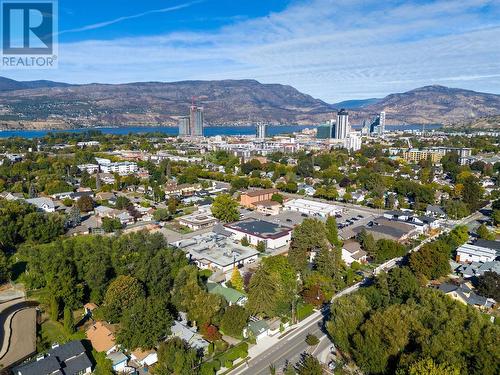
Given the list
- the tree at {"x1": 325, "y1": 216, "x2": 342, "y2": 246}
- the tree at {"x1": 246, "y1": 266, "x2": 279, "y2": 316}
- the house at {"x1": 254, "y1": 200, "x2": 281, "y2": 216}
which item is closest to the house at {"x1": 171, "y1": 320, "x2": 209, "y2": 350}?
the tree at {"x1": 246, "y1": 266, "x2": 279, "y2": 316}

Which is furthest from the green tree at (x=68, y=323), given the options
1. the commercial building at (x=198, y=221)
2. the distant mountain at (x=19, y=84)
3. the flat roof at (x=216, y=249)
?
the distant mountain at (x=19, y=84)

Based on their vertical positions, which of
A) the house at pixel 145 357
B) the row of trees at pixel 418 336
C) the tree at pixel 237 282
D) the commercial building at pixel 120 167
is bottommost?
the house at pixel 145 357

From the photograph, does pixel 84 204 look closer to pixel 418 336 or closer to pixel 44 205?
pixel 44 205

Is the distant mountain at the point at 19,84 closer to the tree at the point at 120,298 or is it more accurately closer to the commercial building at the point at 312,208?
the commercial building at the point at 312,208

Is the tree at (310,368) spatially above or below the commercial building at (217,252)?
below

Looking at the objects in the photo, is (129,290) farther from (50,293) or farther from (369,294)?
(369,294)
